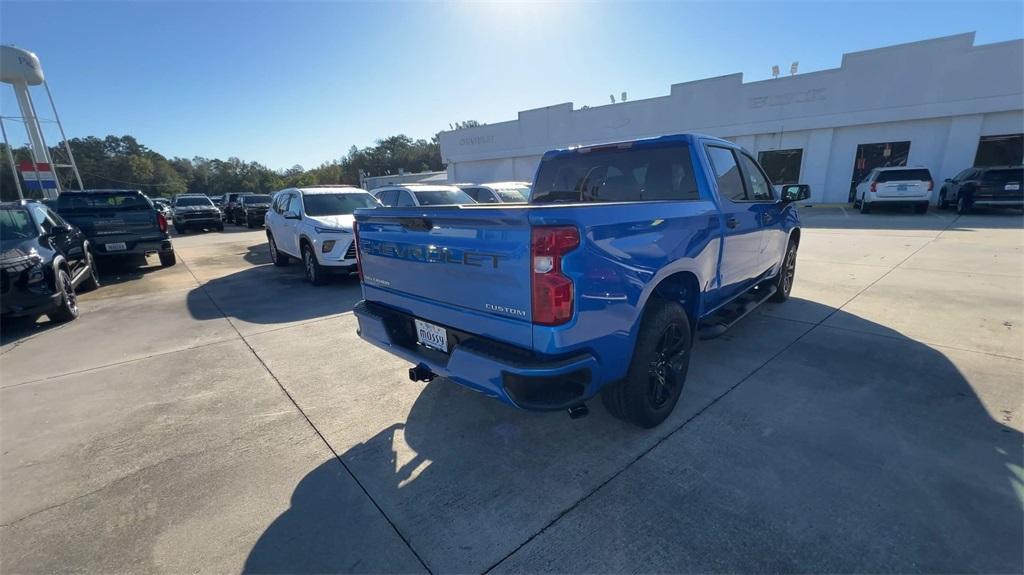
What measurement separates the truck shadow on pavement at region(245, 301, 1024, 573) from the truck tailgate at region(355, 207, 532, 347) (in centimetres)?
92

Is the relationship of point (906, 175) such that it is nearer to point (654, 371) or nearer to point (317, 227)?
point (654, 371)

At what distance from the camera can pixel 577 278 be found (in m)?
2.16

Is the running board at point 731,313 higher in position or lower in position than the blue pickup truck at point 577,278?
lower

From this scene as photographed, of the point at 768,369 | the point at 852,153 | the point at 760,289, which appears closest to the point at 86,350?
the point at 768,369

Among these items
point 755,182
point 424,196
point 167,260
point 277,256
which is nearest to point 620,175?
point 755,182

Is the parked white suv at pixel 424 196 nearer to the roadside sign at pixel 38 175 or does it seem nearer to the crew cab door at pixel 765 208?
the crew cab door at pixel 765 208

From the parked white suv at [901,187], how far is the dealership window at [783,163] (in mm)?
5510

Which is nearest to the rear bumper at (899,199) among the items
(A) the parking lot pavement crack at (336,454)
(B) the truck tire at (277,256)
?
(B) the truck tire at (277,256)

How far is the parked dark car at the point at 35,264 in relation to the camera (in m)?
5.06

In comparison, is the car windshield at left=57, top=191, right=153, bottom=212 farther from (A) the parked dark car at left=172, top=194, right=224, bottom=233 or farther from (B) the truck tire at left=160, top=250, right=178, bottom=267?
(A) the parked dark car at left=172, top=194, right=224, bottom=233

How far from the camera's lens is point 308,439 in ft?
10.0

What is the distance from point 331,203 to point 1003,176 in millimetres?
19588

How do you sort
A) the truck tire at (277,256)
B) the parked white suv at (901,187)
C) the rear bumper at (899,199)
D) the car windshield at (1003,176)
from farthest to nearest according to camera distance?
the rear bumper at (899,199) < the parked white suv at (901,187) < the car windshield at (1003,176) < the truck tire at (277,256)

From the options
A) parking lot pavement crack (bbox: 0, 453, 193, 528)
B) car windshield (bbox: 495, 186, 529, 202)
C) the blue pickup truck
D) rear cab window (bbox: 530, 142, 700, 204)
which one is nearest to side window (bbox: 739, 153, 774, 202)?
the blue pickup truck
